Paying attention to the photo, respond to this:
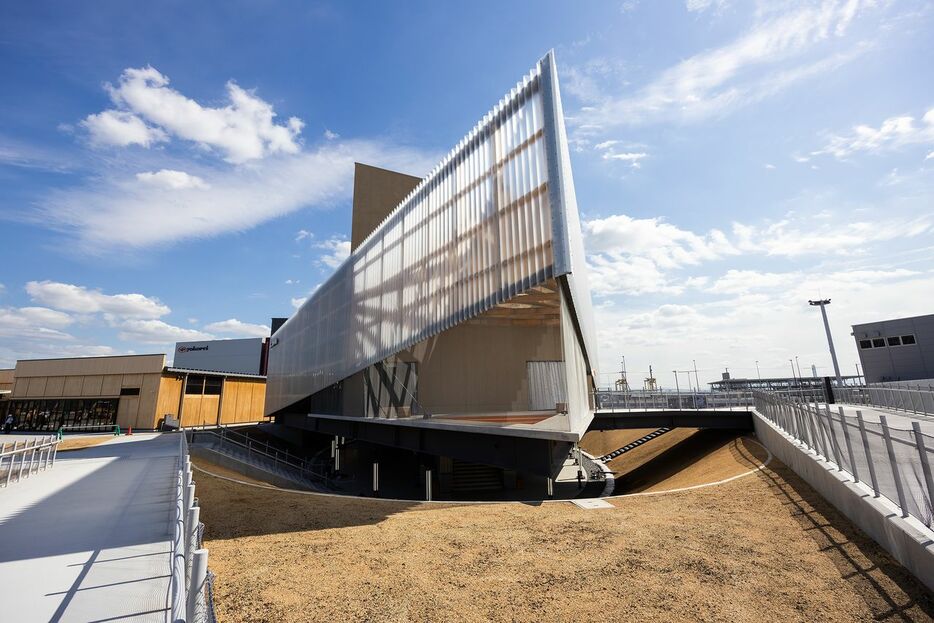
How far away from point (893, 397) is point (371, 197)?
1691 inches

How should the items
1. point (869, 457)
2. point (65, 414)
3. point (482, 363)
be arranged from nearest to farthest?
point (869, 457) < point (482, 363) < point (65, 414)

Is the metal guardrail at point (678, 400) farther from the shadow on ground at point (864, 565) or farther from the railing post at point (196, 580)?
the railing post at point (196, 580)

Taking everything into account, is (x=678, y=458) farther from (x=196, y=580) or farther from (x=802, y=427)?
(x=196, y=580)

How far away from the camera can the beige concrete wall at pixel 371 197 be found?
1626 inches

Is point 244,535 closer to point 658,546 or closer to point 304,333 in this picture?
point 658,546

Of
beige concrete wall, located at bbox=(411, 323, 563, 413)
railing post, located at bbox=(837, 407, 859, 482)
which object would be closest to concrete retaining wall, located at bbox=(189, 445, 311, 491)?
beige concrete wall, located at bbox=(411, 323, 563, 413)

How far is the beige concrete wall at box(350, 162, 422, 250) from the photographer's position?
41312 mm

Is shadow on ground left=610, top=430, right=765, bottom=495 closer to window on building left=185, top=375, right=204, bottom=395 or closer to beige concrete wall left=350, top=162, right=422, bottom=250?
beige concrete wall left=350, top=162, right=422, bottom=250

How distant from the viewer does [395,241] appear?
24000 millimetres

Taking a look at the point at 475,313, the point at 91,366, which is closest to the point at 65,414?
the point at 91,366

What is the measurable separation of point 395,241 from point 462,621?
20752 millimetres

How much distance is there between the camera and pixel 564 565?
22.3 ft

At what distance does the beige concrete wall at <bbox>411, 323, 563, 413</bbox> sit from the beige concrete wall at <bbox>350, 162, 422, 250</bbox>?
766 inches

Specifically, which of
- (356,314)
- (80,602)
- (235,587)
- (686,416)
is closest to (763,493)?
(235,587)
